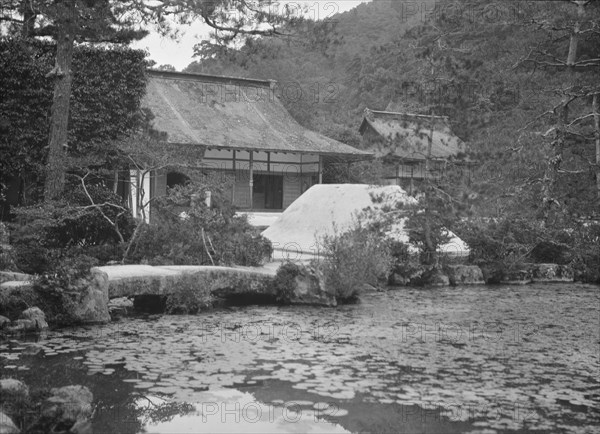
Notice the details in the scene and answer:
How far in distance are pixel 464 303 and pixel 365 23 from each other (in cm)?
4855

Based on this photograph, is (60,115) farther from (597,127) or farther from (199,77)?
(199,77)

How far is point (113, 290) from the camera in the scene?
32.1 feet

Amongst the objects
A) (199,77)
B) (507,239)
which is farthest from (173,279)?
(199,77)

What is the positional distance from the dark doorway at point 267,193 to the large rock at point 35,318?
19820 mm

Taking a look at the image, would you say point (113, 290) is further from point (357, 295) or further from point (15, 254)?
point (357, 295)

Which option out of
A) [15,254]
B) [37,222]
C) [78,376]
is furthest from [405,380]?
[37,222]

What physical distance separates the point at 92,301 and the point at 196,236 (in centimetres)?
423

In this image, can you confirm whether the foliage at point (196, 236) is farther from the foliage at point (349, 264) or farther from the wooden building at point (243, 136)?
the wooden building at point (243, 136)

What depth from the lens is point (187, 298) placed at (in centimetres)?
998

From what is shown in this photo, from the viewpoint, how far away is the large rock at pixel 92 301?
28.7 feet

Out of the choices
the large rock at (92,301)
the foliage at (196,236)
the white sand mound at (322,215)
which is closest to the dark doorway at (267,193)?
the white sand mound at (322,215)

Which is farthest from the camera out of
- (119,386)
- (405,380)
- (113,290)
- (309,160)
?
(309,160)

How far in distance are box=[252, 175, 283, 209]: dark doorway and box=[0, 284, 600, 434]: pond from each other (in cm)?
1797

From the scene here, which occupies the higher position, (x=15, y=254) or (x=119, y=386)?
(x=15, y=254)
